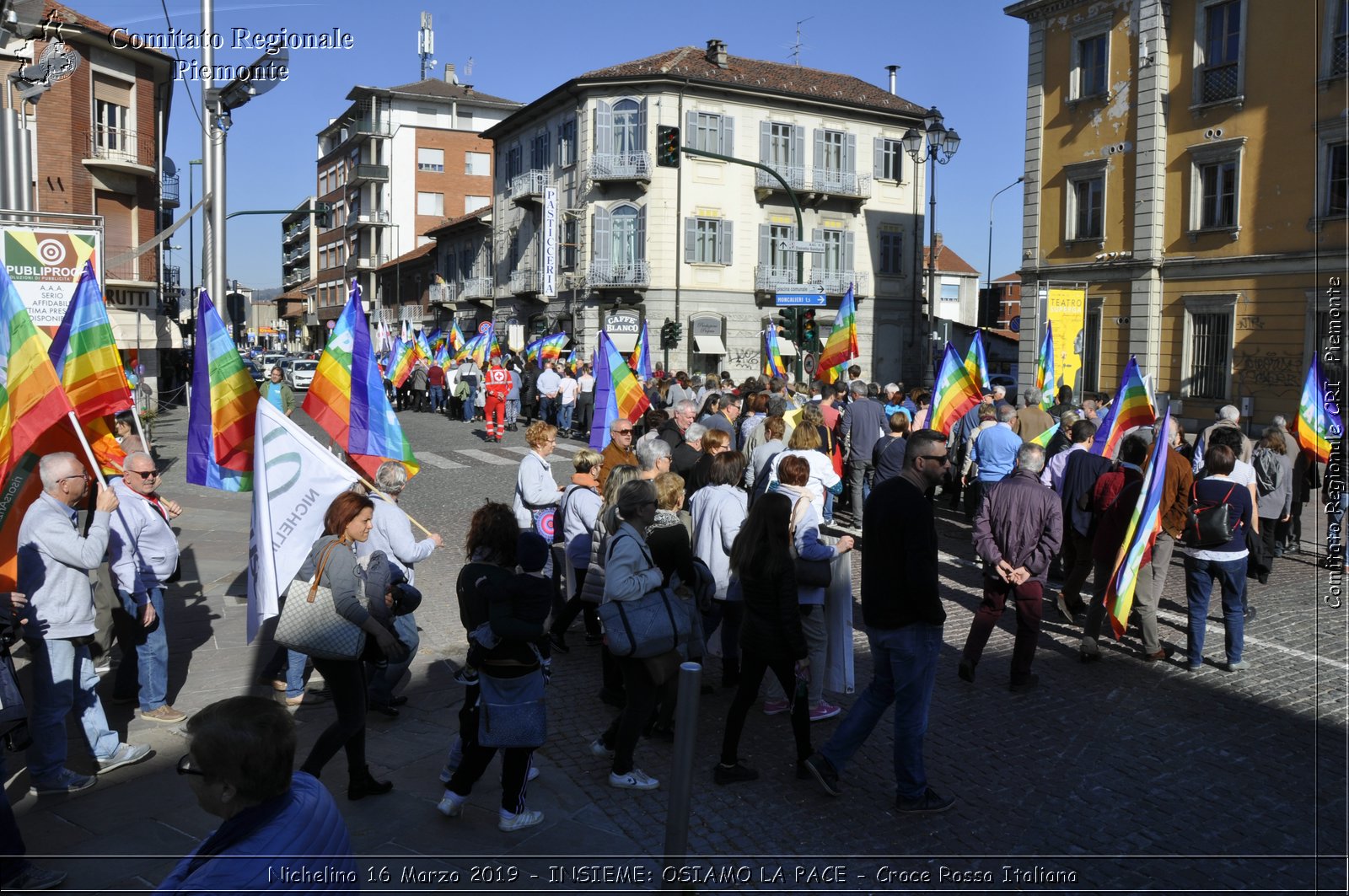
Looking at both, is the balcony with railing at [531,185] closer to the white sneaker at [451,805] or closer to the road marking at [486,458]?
the road marking at [486,458]

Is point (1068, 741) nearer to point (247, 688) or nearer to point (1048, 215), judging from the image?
point (247, 688)

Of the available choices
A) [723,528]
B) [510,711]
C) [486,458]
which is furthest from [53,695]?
[486,458]

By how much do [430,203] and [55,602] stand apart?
63901 millimetres

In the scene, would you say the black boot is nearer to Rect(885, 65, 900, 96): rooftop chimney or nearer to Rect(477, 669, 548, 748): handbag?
Rect(477, 669, 548, 748): handbag

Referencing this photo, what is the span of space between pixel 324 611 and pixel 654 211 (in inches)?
1355

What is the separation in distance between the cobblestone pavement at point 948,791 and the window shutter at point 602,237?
3177 cm

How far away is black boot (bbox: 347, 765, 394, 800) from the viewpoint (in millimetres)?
5035

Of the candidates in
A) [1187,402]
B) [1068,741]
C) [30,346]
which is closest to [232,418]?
[30,346]

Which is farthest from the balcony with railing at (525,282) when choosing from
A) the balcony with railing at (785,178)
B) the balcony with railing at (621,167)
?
the balcony with railing at (785,178)

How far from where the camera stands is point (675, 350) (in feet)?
127

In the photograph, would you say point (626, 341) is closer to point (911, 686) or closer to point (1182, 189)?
point (1182, 189)

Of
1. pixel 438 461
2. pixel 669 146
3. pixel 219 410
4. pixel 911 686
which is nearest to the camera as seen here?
pixel 911 686

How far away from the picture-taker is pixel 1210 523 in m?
7.07

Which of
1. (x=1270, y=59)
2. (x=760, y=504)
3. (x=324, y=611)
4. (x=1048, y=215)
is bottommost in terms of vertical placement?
(x=324, y=611)
